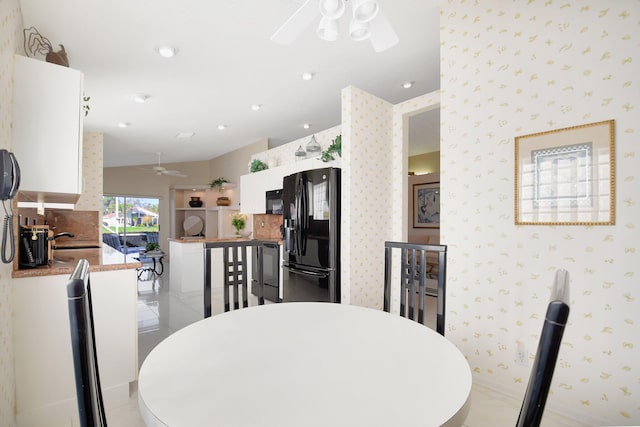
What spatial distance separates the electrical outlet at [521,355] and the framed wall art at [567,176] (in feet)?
2.63

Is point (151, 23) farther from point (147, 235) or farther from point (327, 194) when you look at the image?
point (147, 235)

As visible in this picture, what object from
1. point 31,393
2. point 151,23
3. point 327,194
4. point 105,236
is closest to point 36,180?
point 31,393

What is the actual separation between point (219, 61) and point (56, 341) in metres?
2.50

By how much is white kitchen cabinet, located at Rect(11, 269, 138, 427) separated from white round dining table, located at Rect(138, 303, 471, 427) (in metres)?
1.19

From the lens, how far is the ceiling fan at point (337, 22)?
4.33 ft

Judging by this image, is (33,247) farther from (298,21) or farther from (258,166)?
(258,166)

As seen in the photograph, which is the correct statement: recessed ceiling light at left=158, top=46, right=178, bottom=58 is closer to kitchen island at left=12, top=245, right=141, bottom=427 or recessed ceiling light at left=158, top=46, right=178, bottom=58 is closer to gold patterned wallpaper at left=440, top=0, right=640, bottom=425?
kitchen island at left=12, top=245, right=141, bottom=427

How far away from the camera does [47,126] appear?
1798 mm

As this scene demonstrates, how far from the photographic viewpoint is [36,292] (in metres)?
1.79

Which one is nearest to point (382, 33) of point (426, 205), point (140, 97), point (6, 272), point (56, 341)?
point (6, 272)

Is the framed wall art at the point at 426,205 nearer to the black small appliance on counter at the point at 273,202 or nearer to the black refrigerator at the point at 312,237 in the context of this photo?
the black small appliance on counter at the point at 273,202

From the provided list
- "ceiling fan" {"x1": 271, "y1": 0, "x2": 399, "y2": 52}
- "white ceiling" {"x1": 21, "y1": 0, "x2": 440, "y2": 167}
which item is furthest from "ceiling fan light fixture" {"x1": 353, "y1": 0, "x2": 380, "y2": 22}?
"white ceiling" {"x1": 21, "y1": 0, "x2": 440, "y2": 167}

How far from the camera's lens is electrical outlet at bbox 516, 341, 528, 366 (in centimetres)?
196

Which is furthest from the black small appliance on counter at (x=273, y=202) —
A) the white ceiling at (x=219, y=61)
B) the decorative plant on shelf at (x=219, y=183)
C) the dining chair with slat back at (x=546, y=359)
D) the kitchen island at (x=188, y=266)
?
the dining chair with slat back at (x=546, y=359)
